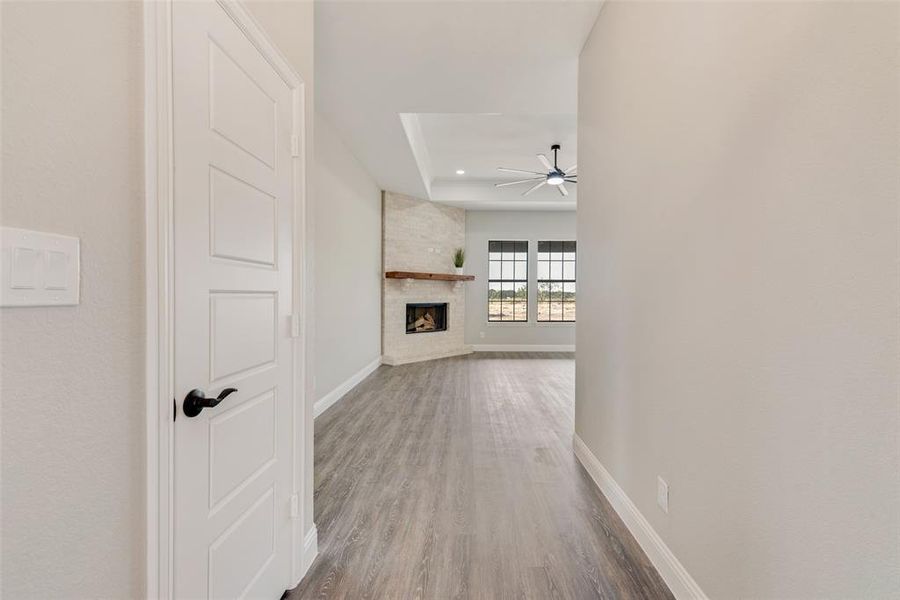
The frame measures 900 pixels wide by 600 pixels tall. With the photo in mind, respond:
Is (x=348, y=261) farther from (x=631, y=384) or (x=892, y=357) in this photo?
(x=892, y=357)

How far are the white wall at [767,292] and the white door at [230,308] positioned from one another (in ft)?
5.15

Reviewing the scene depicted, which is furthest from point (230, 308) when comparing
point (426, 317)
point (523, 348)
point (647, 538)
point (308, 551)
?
point (523, 348)

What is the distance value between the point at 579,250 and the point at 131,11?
264 centimetres

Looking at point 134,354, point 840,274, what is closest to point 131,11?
point 134,354

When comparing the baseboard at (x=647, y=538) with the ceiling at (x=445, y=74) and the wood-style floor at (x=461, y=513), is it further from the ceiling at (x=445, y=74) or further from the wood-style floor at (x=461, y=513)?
the ceiling at (x=445, y=74)

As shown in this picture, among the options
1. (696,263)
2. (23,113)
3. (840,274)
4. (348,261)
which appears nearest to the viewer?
(23,113)

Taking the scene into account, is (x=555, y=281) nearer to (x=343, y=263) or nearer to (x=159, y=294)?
(x=343, y=263)

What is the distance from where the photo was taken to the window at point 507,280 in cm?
865

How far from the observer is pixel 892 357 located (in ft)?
2.66

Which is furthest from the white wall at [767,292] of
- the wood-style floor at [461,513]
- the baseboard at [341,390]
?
the baseboard at [341,390]

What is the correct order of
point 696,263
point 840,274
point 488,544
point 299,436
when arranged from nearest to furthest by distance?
point 840,274, point 696,263, point 299,436, point 488,544

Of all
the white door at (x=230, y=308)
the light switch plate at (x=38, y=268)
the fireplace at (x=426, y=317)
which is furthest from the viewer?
the fireplace at (x=426, y=317)

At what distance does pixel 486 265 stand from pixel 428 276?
1845 mm


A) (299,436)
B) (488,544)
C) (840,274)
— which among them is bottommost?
(488,544)
